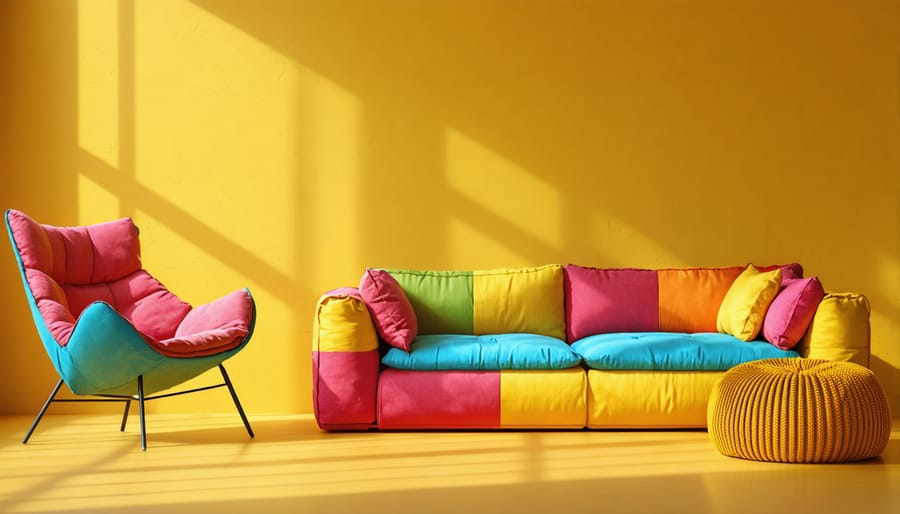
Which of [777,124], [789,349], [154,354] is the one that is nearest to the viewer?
[154,354]

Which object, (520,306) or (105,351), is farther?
(520,306)

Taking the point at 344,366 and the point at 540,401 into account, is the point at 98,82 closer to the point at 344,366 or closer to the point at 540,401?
the point at 344,366

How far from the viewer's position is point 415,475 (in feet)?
11.6

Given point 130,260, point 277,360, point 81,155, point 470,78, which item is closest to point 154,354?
point 130,260

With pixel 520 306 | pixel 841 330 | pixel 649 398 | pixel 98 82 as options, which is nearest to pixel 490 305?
pixel 520 306

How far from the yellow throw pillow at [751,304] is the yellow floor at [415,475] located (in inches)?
22.0

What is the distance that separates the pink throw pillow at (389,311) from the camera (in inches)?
176

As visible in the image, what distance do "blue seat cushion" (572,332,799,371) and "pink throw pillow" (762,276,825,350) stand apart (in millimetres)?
57

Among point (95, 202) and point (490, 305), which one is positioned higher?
point (95, 202)

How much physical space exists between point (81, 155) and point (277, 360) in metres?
1.55

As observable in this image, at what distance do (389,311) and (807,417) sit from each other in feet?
6.16

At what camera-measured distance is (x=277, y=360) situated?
5250 millimetres

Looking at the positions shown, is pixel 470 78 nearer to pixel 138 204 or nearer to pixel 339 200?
pixel 339 200

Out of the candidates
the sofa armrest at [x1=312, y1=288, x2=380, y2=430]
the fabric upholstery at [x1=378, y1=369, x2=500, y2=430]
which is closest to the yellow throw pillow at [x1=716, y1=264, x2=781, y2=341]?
the fabric upholstery at [x1=378, y1=369, x2=500, y2=430]
